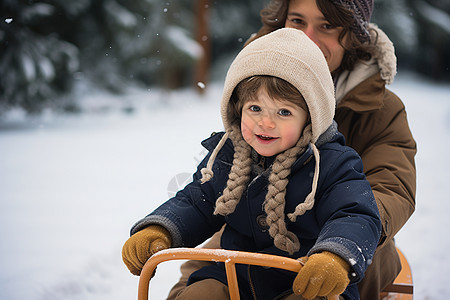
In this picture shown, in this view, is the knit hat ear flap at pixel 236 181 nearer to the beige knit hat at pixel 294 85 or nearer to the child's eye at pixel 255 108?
the beige knit hat at pixel 294 85

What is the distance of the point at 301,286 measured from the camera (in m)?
1.39

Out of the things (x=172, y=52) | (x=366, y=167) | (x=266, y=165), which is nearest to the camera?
(x=266, y=165)

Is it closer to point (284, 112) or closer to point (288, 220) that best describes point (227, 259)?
point (288, 220)

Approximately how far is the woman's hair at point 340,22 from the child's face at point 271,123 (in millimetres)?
676

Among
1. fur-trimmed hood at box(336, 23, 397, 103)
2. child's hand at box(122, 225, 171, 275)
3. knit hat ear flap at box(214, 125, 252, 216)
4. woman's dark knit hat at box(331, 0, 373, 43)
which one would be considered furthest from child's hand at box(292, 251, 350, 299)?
woman's dark knit hat at box(331, 0, 373, 43)

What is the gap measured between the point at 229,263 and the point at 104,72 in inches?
378

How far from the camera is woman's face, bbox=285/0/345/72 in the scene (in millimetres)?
2223

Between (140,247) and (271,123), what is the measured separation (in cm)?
58

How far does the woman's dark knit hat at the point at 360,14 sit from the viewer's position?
7.07 feet

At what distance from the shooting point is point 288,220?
1714 mm

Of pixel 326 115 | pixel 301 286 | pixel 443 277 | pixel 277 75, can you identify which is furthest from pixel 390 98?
pixel 443 277

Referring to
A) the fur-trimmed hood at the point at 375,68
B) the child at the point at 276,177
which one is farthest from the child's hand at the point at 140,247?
the fur-trimmed hood at the point at 375,68

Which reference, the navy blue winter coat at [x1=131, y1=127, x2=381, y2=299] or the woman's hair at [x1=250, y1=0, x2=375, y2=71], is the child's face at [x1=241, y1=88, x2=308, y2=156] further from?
the woman's hair at [x1=250, y1=0, x2=375, y2=71]

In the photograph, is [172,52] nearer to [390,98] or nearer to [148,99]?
[148,99]
